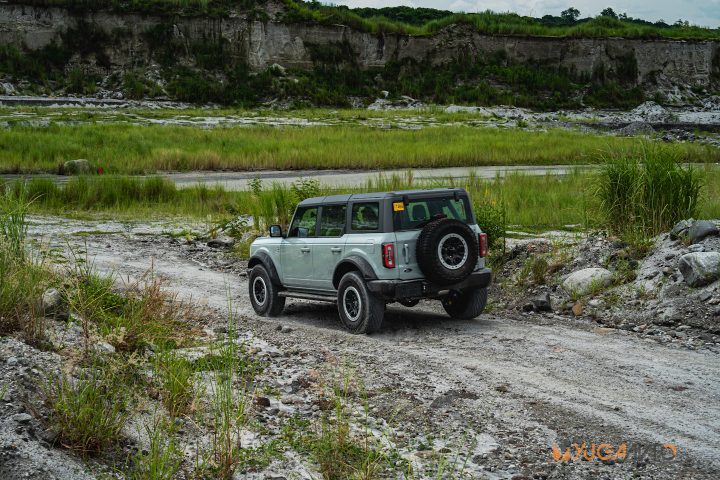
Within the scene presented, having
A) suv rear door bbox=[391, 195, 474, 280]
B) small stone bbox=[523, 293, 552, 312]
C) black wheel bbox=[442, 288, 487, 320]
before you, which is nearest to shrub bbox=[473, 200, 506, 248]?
small stone bbox=[523, 293, 552, 312]

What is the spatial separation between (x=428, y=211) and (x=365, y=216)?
834 mm

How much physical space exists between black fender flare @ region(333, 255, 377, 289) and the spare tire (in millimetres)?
635

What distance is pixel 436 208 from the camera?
35.6 feet

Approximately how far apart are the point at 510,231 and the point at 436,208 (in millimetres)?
6939

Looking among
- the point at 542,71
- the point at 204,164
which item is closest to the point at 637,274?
the point at 204,164

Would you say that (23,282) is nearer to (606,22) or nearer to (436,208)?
(436,208)

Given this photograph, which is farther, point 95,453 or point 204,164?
point 204,164

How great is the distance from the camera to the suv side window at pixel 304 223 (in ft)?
38.6

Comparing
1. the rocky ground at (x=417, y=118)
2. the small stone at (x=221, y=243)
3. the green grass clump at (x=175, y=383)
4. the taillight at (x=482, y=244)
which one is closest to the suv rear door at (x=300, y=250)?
the taillight at (x=482, y=244)

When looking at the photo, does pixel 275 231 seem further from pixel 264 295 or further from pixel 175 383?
pixel 175 383

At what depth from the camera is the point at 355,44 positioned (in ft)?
259

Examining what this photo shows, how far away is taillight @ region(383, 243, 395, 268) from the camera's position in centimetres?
1019

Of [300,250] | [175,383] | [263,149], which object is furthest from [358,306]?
[263,149]

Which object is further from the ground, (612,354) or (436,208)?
(436,208)
